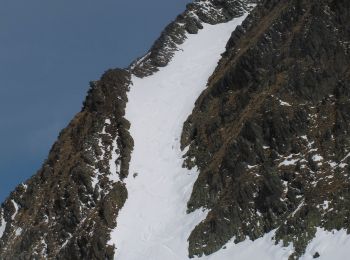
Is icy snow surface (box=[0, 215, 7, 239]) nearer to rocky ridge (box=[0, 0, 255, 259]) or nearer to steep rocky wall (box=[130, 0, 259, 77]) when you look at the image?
rocky ridge (box=[0, 0, 255, 259])

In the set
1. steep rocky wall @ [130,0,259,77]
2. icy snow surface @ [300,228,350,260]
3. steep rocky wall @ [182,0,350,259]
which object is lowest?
icy snow surface @ [300,228,350,260]

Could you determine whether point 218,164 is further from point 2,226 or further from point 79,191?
point 2,226

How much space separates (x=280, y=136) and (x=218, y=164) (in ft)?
20.5

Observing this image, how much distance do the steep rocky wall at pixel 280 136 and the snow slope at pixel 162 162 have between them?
174 centimetres

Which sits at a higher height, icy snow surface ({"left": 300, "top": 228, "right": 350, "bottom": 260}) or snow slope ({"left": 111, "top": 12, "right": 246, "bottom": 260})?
snow slope ({"left": 111, "top": 12, "right": 246, "bottom": 260})

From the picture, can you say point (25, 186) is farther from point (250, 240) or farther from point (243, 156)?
point (250, 240)

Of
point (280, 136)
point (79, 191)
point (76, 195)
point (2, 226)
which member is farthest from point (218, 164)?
point (2, 226)

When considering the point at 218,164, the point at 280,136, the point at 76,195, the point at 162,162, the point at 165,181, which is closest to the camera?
the point at 280,136

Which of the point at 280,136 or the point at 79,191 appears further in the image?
the point at 79,191

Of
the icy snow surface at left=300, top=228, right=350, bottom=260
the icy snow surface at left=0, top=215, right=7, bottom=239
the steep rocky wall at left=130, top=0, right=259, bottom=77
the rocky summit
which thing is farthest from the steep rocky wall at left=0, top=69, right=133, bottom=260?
the icy snow surface at left=300, top=228, right=350, bottom=260

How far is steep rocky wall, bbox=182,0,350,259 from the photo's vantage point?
143ft

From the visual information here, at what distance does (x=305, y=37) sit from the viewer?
5612cm

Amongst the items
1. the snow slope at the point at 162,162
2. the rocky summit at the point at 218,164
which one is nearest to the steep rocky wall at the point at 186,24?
the snow slope at the point at 162,162

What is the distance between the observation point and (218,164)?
53031 mm
